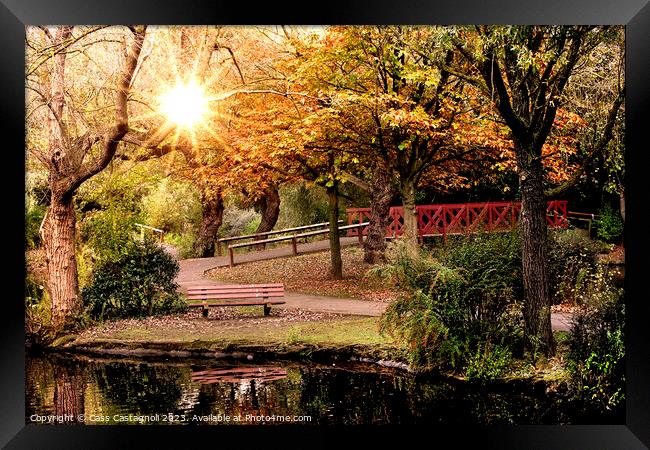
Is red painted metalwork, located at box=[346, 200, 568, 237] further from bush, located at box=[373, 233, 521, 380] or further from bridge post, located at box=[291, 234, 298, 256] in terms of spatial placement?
bridge post, located at box=[291, 234, 298, 256]

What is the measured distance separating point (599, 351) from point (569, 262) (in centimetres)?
111

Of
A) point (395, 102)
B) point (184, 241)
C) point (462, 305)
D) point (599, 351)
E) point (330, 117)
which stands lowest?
point (599, 351)

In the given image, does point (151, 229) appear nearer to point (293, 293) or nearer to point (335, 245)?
point (293, 293)

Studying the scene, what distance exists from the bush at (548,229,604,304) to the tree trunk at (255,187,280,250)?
3.20 m

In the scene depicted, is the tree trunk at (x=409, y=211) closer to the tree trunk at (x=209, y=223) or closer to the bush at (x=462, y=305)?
the bush at (x=462, y=305)

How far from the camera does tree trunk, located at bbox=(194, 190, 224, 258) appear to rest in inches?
365

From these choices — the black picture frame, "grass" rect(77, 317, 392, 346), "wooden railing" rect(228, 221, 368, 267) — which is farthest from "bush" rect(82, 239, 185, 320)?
the black picture frame

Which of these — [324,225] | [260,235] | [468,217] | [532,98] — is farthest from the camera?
[324,225]

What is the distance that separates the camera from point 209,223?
30.3 feet

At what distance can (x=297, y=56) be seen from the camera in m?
9.13

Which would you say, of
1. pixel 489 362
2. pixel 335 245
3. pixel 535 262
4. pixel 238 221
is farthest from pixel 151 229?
pixel 535 262

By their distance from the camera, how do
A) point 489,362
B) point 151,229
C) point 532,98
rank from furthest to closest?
point 151,229, point 489,362, point 532,98
